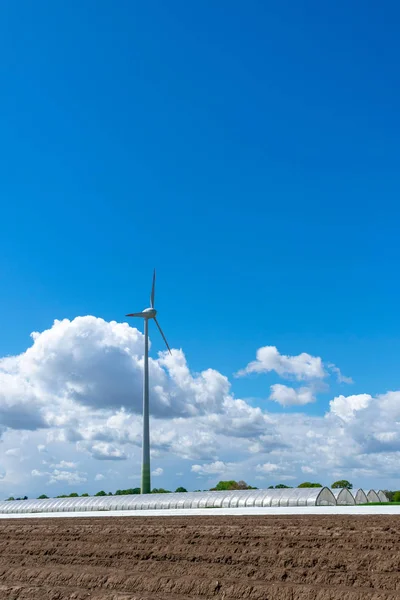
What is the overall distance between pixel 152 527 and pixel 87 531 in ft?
16.1

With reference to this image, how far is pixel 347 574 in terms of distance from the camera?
2209 cm

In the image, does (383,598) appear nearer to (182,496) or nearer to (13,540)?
(13,540)

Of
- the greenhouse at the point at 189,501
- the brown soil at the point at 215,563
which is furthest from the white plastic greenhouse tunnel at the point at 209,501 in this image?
the brown soil at the point at 215,563

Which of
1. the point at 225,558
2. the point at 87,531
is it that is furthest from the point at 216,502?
the point at 225,558

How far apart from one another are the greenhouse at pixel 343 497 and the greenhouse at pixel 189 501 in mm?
1415

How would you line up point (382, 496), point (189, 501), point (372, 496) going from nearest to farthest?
point (189, 501) < point (372, 496) < point (382, 496)

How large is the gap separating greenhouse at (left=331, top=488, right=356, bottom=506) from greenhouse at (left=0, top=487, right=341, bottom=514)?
1.41m

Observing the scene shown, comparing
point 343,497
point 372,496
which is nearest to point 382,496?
point 372,496

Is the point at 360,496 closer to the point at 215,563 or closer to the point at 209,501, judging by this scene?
the point at 209,501

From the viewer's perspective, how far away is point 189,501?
7438 cm

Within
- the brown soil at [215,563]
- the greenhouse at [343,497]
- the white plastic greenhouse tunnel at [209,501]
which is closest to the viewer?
the brown soil at [215,563]

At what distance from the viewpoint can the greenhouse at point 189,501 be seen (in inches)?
2601

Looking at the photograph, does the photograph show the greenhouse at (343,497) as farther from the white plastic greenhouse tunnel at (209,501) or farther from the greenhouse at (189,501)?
the greenhouse at (189,501)

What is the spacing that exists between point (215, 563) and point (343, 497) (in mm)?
50667
